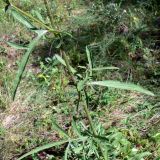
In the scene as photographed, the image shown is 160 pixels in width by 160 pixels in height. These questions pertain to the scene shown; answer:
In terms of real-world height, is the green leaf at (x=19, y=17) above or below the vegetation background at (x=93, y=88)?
above

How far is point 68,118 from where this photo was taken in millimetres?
3348

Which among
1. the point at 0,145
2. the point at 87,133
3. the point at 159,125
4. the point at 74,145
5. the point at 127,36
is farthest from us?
the point at 127,36

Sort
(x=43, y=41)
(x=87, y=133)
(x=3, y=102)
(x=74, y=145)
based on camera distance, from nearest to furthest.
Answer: (x=87, y=133), (x=74, y=145), (x=3, y=102), (x=43, y=41)

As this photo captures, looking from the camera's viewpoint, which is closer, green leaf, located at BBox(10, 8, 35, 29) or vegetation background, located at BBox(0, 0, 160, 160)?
green leaf, located at BBox(10, 8, 35, 29)

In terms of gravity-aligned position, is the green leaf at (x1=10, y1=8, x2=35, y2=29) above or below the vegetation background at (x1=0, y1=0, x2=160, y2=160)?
above

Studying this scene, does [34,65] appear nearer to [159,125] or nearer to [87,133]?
[159,125]

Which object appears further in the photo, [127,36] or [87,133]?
[127,36]

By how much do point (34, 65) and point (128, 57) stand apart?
1.05m

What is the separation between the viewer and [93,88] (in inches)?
110

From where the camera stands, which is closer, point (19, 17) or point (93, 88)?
point (19, 17)

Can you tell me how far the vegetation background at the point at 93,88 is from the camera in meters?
2.97

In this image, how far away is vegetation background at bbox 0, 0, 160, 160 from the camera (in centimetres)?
297

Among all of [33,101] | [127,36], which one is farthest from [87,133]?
[127,36]

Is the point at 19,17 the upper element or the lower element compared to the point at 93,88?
upper
